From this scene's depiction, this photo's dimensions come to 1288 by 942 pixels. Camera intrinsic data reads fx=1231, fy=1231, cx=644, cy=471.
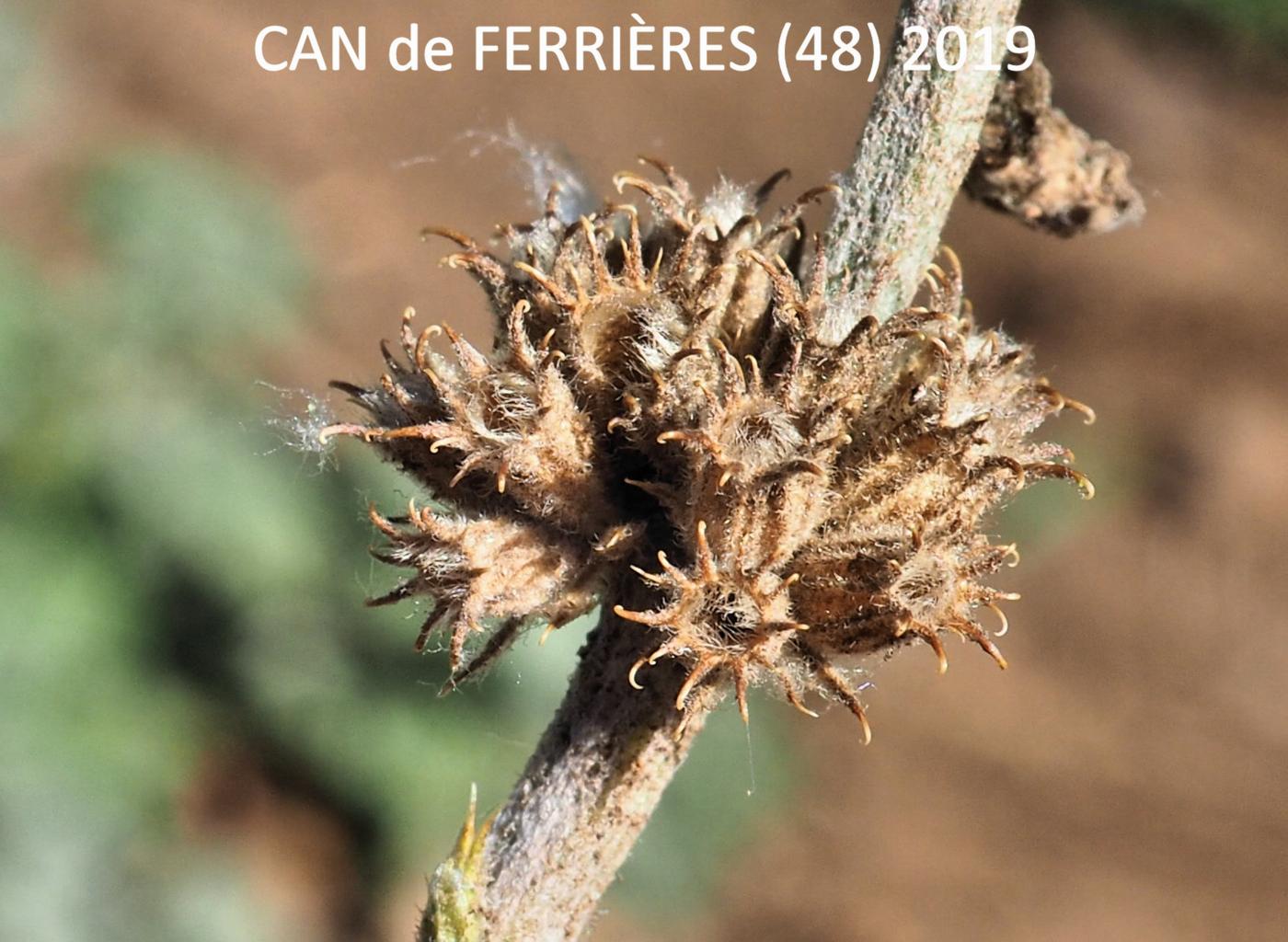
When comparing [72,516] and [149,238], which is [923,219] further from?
[149,238]

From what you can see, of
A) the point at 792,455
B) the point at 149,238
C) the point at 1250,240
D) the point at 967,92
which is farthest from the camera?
the point at 1250,240

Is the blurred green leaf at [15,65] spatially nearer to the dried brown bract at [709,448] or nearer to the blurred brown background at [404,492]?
the blurred brown background at [404,492]

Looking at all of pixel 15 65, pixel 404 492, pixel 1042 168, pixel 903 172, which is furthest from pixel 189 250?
pixel 903 172

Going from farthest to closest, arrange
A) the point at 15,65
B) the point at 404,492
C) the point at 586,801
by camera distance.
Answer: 1. the point at 15,65
2. the point at 404,492
3. the point at 586,801

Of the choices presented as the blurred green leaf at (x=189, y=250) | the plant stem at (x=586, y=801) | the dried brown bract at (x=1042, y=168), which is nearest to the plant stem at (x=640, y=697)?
A: the plant stem at (x=586, y=801)

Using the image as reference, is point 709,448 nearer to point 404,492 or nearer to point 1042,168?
point 1042,168

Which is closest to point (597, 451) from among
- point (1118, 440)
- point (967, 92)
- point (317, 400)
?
point (317, 400)
